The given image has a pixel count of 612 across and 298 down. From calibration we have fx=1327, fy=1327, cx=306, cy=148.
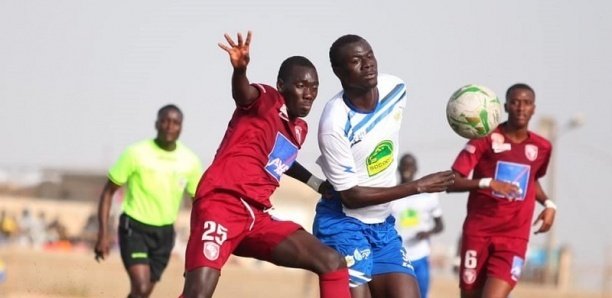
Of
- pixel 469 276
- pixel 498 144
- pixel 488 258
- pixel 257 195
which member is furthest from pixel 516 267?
pixel 257 195

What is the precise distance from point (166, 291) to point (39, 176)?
34.3 ft

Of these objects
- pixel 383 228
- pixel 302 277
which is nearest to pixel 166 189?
pixel 383 228

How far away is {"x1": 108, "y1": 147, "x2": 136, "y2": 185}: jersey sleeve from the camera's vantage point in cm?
1391

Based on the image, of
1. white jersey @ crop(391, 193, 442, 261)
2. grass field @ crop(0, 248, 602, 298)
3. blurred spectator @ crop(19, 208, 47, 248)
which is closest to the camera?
white jersey @ crop(391, 193, 442, 261)

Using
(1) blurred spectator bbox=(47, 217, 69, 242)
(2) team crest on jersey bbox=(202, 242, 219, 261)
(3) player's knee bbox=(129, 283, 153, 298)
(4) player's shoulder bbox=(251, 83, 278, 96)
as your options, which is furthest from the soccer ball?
(1) blurred spectator bbox=(47, 217, 69, 242)

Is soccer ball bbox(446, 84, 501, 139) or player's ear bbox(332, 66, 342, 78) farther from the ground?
player's ear bbox(332, 66, 342, 78)

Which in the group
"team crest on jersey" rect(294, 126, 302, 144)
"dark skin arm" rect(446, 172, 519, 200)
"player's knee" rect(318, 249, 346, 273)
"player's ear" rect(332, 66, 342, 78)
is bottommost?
"player's knee" rect(318, 249, 346, 273)

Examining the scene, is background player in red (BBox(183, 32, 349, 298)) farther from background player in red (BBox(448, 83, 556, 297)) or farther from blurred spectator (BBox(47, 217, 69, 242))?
blurred spectator (BBox(47, 217, 69, 242))

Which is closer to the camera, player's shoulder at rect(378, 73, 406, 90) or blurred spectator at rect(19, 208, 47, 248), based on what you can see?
player's shoulder at rect(378, 73, 406, 90)

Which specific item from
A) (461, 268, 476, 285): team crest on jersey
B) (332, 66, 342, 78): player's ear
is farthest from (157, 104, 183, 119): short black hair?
(332, 66, 342, 78): player's ear

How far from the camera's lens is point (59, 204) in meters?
31.9

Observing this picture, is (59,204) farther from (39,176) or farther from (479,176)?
(479,176)

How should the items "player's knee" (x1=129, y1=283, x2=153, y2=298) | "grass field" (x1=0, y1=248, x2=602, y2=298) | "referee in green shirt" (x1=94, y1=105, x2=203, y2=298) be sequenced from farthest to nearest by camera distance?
"grass field" (x1=0, y1=248, x2=602, y2=298)
"referee in green shirt" (x1=94, y1=105, x2=203, y2=298)
"player's knee" (x1=129, y1=283, x2=153, y2=298)

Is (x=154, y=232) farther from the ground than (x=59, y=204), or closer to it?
farther from the ground
